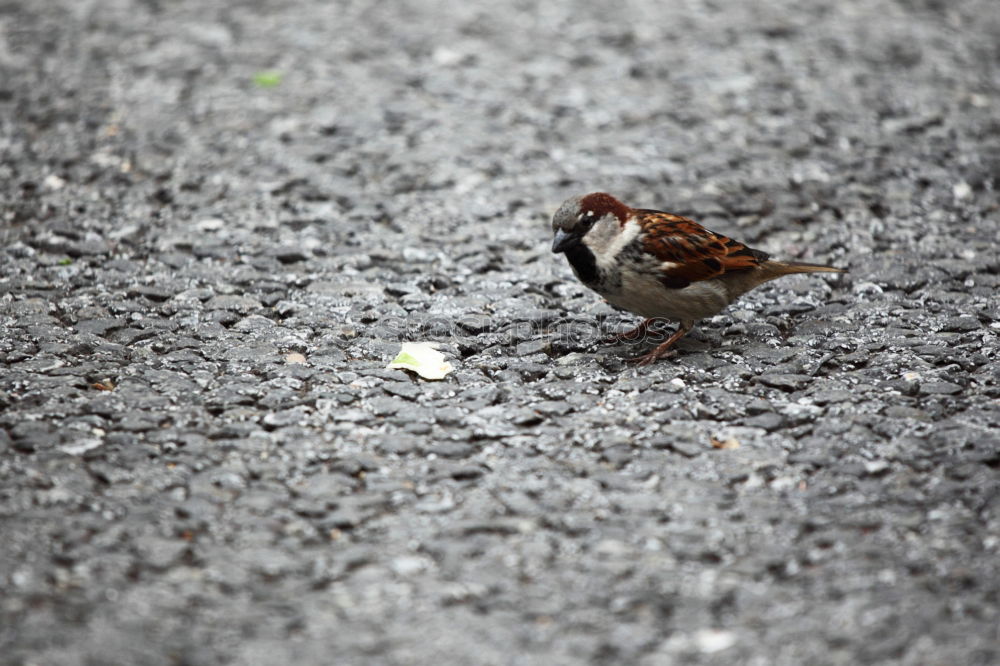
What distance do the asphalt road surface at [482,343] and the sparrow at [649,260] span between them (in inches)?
11.3

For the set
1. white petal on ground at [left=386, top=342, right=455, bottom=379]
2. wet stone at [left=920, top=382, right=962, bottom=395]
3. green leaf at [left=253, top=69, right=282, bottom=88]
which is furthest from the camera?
green leaf at [left=253, top=69, right=282, bottom=88]

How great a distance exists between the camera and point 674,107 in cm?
766

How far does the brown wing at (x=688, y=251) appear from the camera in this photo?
4852 millimetres

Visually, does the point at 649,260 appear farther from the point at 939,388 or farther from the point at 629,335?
the point at 939,388

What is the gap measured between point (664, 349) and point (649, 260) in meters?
0.46

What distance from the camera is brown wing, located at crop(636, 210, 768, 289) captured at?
485 centimetres

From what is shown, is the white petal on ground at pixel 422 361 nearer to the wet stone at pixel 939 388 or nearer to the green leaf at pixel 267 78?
the wet stone at pixel 939 388

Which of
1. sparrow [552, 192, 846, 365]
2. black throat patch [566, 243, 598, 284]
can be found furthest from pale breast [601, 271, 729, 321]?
black throat patch [566, 243, 598, 284]

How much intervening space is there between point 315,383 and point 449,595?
1.60m

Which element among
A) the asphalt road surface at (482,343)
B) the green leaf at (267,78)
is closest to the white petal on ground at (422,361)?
the asphalt road surface at (482,343)

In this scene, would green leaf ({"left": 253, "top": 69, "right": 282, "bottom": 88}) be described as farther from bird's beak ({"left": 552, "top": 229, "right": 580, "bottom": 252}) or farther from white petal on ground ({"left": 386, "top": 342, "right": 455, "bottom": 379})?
bird's beak ({"left": 552, "top": 229, "right": 580, "bottom": 252})

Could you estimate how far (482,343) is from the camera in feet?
16.8

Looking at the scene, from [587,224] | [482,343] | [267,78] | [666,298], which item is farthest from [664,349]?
[267,78]

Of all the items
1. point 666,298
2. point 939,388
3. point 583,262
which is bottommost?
point 939,388
